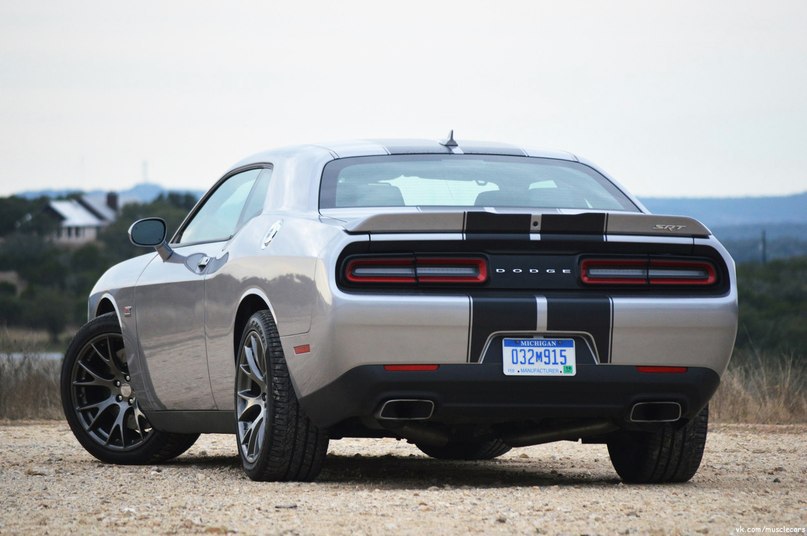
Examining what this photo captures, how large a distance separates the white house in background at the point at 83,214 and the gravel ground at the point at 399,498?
10444 cm

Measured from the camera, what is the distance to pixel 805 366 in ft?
57.2

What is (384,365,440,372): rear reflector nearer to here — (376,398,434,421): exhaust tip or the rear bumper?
the rear bumper

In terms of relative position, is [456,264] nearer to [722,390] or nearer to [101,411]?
[101,411]

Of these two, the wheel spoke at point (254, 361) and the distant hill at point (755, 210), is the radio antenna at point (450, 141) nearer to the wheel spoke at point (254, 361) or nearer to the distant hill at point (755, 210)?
the wheel spoke at point (254, 361)

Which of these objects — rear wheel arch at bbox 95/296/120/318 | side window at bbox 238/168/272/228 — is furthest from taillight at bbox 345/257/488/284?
rear wheel arch at bbox 95/296/120/318

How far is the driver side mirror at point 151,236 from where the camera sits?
8547 mm

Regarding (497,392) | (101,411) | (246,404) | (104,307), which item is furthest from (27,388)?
(497,392)

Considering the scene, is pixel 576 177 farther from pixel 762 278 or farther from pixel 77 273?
pixel 77 273

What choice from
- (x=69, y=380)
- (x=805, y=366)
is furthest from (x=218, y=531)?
(x=805, y=366)

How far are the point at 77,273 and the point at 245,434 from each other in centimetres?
6853

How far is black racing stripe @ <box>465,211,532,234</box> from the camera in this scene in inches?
259

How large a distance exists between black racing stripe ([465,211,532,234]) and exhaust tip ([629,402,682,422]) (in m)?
0.99

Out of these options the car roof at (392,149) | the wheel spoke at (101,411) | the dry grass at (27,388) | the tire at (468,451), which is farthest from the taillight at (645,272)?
the dry grass at (27,388)

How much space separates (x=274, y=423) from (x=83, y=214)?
136221 millimetres
